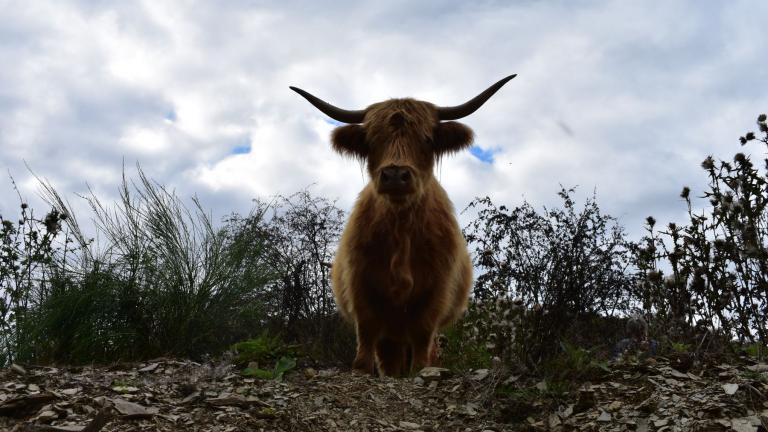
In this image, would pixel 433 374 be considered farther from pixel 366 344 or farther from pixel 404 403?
pixel 366 344

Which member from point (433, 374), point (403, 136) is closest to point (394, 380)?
point (433, 374)

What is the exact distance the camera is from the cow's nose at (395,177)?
18.7 ft

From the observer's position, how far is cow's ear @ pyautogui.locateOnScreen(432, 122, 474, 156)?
6.67m

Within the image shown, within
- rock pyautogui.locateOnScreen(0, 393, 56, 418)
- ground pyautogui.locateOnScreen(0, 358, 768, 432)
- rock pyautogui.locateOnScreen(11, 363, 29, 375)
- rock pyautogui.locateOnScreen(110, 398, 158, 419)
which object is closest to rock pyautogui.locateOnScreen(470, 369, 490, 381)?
ground pyautogui.locateOnScreen(0, 358, 768, 432)

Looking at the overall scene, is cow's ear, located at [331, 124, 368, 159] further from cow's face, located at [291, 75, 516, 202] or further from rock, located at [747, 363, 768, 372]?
rock, located at [747, 363, 768, 372]

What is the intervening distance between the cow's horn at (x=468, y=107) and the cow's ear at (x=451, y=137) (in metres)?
0.11

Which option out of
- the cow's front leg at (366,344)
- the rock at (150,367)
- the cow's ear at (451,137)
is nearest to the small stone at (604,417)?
the cow's front leg at (366,344)

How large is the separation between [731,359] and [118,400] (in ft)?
11.2

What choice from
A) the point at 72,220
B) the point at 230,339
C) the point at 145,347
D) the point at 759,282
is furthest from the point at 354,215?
the point at 759,282

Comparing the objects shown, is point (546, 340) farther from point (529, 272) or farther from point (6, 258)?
point (6, 258)

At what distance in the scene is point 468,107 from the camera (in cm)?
670

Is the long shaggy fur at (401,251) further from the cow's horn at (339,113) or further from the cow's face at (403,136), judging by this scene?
the cow's horn at (339,113)

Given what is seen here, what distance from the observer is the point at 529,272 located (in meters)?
8.05

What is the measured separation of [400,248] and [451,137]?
1206 mm
